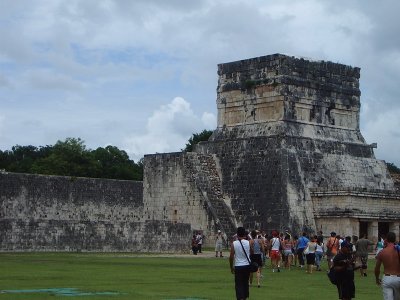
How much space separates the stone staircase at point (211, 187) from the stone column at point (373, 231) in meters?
5.11

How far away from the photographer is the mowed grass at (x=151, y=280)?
54.8 ft

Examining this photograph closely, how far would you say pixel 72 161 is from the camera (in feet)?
224

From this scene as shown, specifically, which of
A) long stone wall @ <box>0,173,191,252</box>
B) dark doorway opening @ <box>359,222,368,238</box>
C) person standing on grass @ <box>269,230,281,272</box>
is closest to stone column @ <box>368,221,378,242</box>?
dark doorway opening @ <box>359,222,368,238</box>

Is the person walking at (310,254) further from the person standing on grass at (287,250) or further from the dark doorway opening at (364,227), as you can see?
the dark doorway opening at (364,227)

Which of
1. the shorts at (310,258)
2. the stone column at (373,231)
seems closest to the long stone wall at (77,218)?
the stone column at (373,231)

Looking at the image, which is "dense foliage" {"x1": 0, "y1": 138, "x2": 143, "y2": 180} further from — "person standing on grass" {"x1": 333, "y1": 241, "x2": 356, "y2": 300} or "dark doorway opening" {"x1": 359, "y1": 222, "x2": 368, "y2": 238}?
"person standing on grass" {"x1": 333, "y1": 241, "x2": 356, "y2": 300}

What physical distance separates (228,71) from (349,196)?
25.7 feet

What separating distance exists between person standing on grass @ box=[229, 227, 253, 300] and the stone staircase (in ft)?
69.8

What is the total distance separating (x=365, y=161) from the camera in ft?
129

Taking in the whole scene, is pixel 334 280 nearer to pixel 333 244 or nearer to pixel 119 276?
pixel 119 276

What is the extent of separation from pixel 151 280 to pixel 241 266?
5189 mm

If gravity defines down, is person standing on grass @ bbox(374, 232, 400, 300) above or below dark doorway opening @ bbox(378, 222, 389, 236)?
below

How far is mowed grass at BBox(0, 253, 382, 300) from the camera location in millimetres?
16712

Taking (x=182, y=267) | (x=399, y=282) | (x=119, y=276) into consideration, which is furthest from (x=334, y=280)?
(x=182, y=267)
